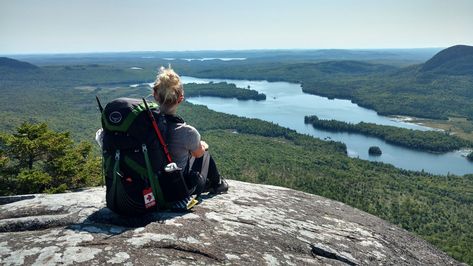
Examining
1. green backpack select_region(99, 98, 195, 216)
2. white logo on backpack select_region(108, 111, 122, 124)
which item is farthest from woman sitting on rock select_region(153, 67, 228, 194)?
white logo on backpack select_region(108, 111, 122, 124)

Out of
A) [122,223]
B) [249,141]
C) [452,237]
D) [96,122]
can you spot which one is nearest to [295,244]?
[122,223]

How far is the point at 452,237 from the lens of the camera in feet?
184

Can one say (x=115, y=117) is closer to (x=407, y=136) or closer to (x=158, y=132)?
(x=158, y=132)

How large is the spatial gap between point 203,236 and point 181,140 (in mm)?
1917

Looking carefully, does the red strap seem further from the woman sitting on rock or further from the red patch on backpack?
the red patch on backpack

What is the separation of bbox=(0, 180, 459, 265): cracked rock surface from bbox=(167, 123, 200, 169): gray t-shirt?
1.22 meters

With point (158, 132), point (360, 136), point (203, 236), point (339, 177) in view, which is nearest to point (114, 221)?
point (203, 236)

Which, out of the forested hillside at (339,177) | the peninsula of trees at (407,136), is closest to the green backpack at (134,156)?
the forested hillside at (339,177)

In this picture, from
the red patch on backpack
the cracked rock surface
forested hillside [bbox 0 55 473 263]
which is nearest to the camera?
the cracked rock surface

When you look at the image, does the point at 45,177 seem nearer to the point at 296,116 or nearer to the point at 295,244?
the point at 295,244

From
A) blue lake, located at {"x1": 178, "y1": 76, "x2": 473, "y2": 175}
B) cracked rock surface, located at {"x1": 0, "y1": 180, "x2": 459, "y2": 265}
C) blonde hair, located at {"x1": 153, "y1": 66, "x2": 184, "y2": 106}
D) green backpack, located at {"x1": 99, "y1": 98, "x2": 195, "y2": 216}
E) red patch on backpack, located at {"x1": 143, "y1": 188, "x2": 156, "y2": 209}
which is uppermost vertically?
blonde hair, located at {"x1": 153, "y1": 66, "x2": 184, "y2": 106}

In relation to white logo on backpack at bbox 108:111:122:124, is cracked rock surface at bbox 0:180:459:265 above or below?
below

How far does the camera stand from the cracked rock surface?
5750mm

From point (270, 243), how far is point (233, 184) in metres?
4.53
